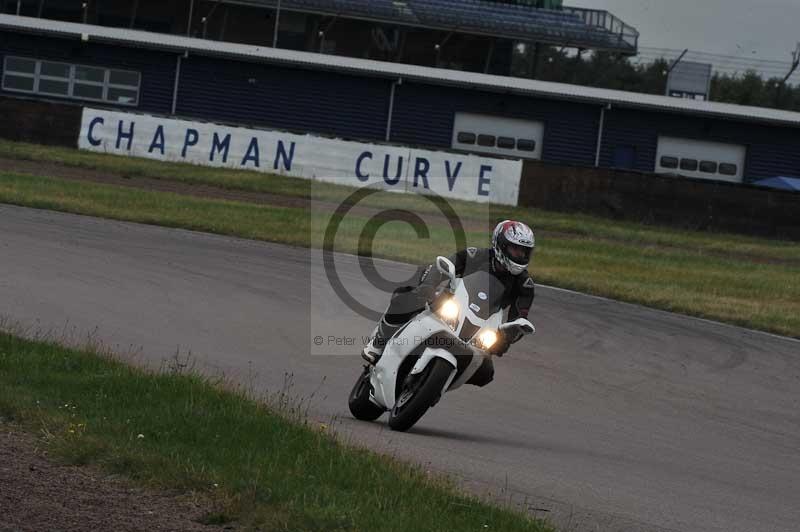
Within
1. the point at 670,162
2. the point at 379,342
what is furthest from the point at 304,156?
the point at 379,342

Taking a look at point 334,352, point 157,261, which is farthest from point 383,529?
point 157,261

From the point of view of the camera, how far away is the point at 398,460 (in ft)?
24.7

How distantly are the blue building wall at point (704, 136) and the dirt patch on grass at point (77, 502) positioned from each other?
37.3 metres

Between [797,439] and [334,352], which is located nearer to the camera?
[797,439]

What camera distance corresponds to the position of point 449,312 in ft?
28.9

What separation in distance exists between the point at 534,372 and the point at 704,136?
32062 mm

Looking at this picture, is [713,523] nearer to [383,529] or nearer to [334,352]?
[383,529]

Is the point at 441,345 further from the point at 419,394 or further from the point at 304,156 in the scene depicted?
the point at 304,156

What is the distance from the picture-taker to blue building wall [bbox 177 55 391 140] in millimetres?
41844

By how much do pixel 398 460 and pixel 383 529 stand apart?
1.68 metres

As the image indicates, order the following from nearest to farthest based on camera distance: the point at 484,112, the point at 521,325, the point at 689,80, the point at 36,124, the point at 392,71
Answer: the point at 521,325 < the point at 36,124 < the point at 392,71 < the point at 484,112 < the point at 689,80

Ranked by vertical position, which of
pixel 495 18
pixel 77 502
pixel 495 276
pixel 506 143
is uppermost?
pixel 495 18

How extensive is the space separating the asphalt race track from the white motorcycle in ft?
0.89

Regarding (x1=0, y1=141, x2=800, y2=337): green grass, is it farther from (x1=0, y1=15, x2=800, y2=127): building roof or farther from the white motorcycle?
(x1=0, y1=15, x2=800, y2=127): building roof
